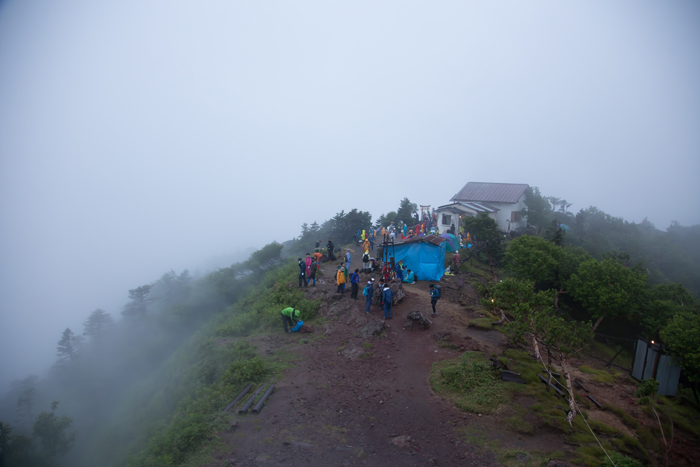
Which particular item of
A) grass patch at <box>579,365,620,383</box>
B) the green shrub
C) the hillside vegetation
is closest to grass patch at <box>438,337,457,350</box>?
the hillside vegetation

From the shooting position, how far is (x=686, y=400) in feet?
39.1

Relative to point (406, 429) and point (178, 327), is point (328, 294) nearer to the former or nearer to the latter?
point (406, 429)

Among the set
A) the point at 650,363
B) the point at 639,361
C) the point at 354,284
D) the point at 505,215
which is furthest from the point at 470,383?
the point at 505,215

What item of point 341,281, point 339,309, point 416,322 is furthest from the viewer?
point 341,281

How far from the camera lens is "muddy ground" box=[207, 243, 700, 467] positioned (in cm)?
748

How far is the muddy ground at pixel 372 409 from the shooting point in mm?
7484

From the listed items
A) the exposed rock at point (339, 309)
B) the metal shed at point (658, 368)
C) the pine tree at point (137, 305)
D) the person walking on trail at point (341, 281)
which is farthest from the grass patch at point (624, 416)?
the pine tree at point (137, 305)

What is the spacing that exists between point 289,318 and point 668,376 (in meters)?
16.0

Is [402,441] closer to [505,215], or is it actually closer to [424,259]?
[424,259]

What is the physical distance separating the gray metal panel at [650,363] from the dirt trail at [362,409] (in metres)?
5.67

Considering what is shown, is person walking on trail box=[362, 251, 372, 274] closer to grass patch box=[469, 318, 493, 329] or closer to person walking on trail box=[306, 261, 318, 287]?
person walking on trail box=[306, 261, 318, 287]

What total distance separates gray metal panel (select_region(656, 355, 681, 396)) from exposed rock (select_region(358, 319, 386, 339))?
432 inches

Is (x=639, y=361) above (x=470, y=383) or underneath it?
underneath

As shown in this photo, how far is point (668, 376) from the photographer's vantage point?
39.8 ft
